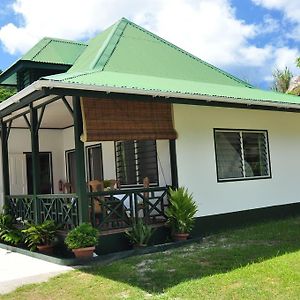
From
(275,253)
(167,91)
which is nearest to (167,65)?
(167,91)

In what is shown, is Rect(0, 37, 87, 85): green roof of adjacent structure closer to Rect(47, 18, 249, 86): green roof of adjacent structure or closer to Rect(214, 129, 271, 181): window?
Rect(47, 18, 249, 86): green roof of adjacent structure

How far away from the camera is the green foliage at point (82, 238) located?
7.62 m

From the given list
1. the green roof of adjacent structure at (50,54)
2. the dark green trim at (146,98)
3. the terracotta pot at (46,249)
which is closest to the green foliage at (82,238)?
the terracotta pot at (46,249)

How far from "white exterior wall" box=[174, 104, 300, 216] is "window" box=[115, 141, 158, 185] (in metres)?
0.81

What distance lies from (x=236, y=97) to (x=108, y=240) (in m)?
4.18

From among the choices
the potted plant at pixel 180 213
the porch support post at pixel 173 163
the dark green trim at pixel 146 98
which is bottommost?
the potted plant at pixel 180 213

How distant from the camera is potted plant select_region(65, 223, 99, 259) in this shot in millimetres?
7625

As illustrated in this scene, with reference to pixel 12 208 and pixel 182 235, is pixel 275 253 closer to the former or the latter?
pixel 182 235

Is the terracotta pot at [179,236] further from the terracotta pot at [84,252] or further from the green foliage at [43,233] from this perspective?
the green foliage at [43,233]

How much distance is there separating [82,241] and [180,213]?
223 centimetres

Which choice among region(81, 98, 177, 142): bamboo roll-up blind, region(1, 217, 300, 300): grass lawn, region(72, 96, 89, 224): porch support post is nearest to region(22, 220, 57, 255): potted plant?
region(72, 96, 89, 224): porch support post

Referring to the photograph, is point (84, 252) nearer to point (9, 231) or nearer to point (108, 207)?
point (108, 207)

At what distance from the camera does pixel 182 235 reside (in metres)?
8.99

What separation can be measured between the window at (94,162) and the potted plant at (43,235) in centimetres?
378
